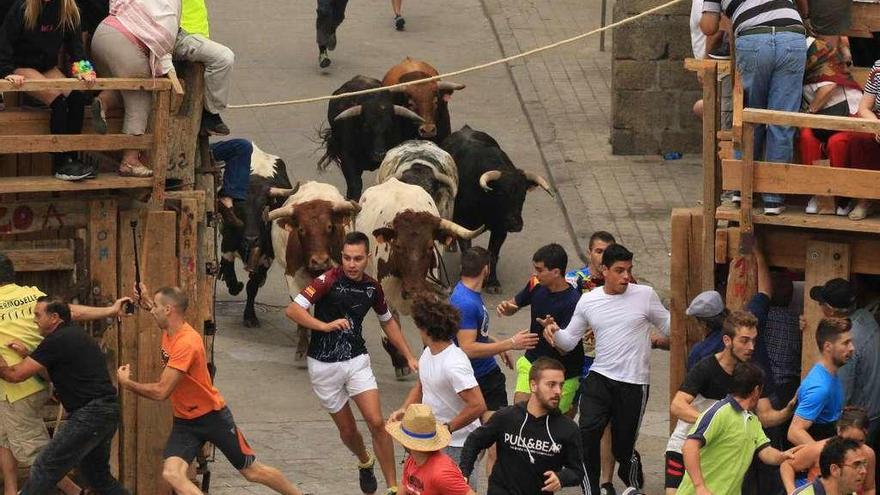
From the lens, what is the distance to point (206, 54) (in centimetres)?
1473

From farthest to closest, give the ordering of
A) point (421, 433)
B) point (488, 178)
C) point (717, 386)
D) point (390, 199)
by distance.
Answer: point (488, 178) → point (390, 199) → point (717, 386) → point (421, 433)

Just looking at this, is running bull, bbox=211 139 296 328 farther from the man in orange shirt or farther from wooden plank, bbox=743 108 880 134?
wooden plank, bbox=743 108 880 134

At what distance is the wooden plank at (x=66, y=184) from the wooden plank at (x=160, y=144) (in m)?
0.07

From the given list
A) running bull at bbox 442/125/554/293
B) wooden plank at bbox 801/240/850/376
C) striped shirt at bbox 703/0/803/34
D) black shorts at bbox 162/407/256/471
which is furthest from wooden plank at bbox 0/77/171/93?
running bull at bbox 442/125/554/293

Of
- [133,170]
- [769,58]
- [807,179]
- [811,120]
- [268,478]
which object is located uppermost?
[769,58]

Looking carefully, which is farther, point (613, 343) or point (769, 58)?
point (613, 343)

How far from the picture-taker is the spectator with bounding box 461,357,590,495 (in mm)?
11688

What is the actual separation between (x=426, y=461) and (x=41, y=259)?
382cm

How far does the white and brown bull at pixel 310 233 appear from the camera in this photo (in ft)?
59.9

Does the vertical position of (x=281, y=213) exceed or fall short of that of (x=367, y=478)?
it exceeds it

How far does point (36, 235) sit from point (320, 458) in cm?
290

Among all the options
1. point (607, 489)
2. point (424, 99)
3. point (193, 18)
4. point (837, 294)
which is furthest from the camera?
point (424, 99)

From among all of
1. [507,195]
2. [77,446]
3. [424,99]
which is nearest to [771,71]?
[77,446]

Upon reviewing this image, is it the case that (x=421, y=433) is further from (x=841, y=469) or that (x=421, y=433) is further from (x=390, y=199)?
(x=390, y=199)
